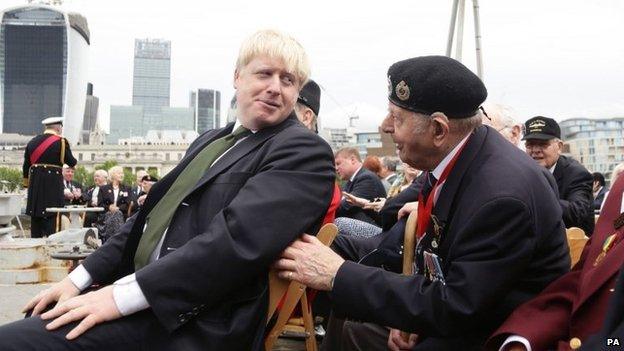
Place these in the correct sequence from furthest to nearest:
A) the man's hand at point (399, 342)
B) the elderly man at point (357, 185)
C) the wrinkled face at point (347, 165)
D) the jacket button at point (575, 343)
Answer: the wrinkled face at point (347, 165) < the elderly man at point (357, 185) < the man's hand at point (399, 342) < the jacket button at point (575, 343)

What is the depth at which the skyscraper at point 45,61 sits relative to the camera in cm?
14075

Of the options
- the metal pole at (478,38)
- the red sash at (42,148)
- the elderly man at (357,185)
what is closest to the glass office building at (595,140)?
the metal pole at (478,38)

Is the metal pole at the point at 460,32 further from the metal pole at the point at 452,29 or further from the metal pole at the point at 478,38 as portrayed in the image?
the metal pole at the point at 478,38

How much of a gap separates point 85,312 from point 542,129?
13.7 ft

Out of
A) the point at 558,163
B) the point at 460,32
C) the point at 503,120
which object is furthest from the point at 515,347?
the point at 460,32

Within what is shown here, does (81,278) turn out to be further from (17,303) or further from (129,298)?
(17,303)

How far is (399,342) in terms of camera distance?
2.36m

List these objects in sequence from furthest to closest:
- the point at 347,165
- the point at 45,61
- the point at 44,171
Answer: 1. the point at 45,61
2. the point at 44,171
3. the point at 347,165

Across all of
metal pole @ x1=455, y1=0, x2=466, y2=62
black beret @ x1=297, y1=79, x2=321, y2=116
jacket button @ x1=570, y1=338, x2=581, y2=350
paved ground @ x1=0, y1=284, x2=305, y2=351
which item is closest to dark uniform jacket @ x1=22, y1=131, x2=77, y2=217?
paved ground @ x1=0, y1=284, x2=305, y2=351

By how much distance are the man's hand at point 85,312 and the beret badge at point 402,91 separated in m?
1.12

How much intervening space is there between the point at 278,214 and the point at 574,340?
37.6 inches

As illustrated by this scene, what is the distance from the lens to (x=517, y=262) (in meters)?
1.89

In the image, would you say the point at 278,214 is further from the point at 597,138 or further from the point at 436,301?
the point at 597,138

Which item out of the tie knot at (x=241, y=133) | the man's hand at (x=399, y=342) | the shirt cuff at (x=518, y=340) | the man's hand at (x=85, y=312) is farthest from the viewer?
the tie knot at (x=241, y=133)
